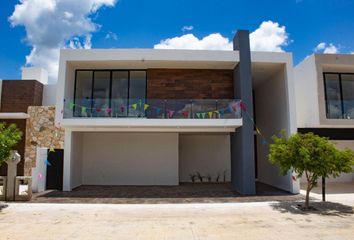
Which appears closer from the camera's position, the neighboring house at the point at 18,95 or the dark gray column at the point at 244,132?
the dark gray column at the point at 244,132

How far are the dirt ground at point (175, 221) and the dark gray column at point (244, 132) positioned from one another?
1880 mm

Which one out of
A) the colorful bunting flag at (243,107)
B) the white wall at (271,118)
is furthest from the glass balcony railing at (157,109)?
the white wall at (271,118)

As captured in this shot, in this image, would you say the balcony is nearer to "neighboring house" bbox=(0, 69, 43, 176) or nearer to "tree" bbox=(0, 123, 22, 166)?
"tree" bbox=(0, 123, 22, 166)

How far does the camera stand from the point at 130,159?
14.6 metres

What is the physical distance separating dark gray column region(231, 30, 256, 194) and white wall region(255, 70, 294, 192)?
2133 millimetres

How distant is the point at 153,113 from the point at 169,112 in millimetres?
743

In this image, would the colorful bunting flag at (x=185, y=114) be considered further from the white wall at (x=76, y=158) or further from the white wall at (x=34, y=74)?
the white wall at (x=34, y=74)

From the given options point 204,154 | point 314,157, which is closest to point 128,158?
point 204,154

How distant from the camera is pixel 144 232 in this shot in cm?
646

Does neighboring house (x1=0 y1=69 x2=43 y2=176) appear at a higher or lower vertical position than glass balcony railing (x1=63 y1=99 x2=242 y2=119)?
higher

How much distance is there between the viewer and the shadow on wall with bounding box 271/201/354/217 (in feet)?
27.6

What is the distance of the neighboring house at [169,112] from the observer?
11945 millimetres

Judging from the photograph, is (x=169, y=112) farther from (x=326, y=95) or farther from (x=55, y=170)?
(x=326, y=95)

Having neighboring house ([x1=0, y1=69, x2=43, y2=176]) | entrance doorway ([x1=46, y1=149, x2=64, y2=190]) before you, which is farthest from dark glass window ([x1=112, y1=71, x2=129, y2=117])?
neighboring house ([x1=0, y1=69, x2=43, y2=176])
